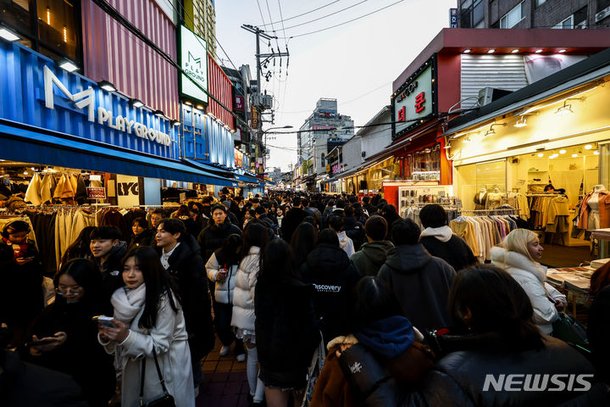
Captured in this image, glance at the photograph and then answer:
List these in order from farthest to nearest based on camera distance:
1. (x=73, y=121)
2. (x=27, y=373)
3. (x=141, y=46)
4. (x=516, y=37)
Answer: (x=516, y=37) → (x=141, y=46) → (x=73, y=121) → (x=27, y=373)

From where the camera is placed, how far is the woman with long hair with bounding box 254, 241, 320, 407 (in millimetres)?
2482

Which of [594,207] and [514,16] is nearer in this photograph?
[594,207]

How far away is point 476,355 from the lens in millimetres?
1270

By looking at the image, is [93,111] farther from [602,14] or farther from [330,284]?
[602,14]

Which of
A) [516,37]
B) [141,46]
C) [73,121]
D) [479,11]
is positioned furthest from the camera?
[479,11]

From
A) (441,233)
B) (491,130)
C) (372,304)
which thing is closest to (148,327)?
(372,304)

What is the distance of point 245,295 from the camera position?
328 cm

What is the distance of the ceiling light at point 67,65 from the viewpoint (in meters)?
7.05

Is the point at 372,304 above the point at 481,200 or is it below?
below

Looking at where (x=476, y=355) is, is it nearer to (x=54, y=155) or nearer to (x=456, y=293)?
(x=456, y=293)

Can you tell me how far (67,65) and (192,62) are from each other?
780 cm

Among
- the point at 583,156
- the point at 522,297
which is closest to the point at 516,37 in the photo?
the point at 583,156

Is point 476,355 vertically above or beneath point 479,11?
beneath

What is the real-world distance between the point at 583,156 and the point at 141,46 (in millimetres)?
15044
